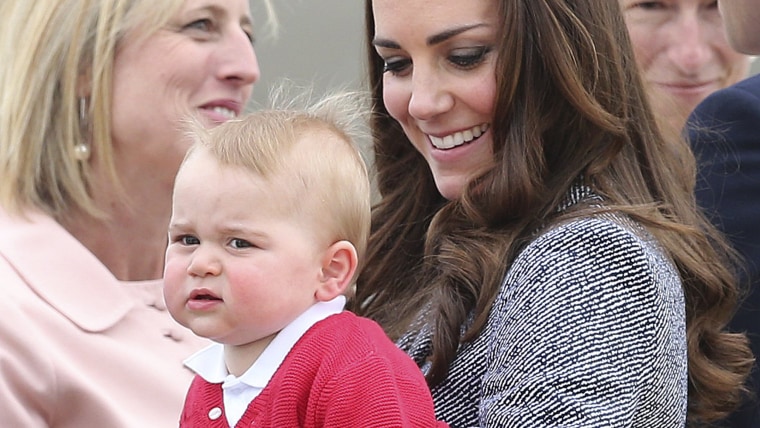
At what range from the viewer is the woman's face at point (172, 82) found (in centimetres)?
292

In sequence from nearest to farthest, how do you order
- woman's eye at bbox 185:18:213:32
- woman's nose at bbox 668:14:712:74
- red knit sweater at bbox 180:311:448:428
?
1. red knit sweater at bbox 180:311:448:428
2. woman's eye at bbox 185:18:213:32
3. woman's nose at bbox 668:14:712:74

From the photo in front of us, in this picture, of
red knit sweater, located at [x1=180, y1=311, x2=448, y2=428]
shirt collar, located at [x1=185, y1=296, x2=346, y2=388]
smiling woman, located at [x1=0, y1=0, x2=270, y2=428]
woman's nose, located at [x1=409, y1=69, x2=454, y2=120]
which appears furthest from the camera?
smiling woman, located at [x1=0, y1=0, x2=270, y2=428]

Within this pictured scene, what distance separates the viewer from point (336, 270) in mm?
1776

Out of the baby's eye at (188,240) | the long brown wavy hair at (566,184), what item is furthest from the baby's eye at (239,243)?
the long brown wavy hair at (566,184)

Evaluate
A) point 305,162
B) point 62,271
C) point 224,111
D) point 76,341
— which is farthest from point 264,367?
point 224,111

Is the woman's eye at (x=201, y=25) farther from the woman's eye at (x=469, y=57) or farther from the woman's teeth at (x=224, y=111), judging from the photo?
the woman's eye at (x=469, y=57)

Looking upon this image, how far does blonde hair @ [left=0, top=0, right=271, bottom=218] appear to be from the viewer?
2.84 meters

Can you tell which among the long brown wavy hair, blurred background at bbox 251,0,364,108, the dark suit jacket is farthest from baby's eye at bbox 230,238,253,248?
blurred background at bbox 251,0,364,108

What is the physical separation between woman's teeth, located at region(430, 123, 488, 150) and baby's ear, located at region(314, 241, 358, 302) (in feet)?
1.17

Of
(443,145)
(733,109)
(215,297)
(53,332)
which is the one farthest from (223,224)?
(733,109)

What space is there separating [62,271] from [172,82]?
0.56 metres

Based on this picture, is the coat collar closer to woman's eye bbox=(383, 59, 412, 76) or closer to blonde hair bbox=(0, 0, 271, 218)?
blonde hair bbox=(0, 0, 271, 218)

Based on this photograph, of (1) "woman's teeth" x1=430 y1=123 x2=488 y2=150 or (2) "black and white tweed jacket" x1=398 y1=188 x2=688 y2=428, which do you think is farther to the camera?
(1) "woman's teeth" x1=430 y1=123 x2=488 y2=150

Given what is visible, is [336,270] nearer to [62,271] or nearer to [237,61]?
[62,271]
